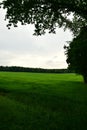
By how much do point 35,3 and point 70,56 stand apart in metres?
35.8

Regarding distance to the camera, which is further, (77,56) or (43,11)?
(77,56)

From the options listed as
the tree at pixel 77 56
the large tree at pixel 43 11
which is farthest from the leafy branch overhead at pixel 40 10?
the tree at pixel 77 56

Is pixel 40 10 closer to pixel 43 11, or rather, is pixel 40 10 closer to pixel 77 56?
pixel 43 11

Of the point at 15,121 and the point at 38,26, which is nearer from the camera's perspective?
the point at 15,121

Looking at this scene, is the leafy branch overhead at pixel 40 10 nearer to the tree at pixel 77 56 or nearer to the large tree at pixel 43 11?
the large tree at pixel 43 11

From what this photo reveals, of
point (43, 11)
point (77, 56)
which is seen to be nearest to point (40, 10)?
point (43, 11)

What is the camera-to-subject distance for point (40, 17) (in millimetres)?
28828

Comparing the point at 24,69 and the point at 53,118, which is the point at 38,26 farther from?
the point at 24,69

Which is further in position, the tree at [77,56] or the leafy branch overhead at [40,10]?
the tree at [77,56]

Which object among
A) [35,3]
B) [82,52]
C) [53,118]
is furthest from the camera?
[82,52]

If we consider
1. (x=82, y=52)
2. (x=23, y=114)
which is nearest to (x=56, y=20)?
(x=23, y=114)

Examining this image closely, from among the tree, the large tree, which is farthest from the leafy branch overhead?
the tree

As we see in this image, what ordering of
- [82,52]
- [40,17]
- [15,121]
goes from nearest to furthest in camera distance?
[15,121]
[40,17]
[82,52]

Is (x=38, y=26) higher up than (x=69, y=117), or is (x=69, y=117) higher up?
(x=38, y=26)
